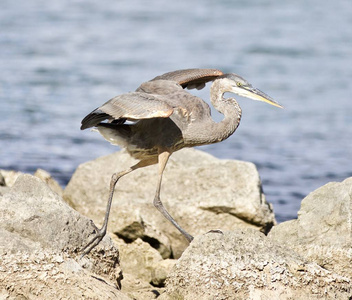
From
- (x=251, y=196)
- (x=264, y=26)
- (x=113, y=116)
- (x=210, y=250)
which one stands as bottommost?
(x=264, y=26)

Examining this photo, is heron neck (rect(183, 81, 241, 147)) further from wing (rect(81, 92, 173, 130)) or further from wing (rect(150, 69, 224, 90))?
wing (rect(81, 92, 173, 130))

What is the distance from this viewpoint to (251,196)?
7.51m

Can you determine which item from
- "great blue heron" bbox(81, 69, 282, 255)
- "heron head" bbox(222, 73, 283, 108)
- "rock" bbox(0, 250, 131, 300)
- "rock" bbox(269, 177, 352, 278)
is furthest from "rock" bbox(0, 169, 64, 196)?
"rock" bbox(269, 177, 352, 278)

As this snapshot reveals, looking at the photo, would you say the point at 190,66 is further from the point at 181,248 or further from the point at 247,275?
the point at 247,275

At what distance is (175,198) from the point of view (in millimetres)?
7816

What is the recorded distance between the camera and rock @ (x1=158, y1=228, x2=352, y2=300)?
5.28m

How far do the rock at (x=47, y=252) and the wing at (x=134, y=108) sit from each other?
93 cm

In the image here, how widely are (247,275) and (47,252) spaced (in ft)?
4.51

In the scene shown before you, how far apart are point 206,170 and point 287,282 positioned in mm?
2898

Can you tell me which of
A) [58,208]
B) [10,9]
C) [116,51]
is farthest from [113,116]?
[10,9]

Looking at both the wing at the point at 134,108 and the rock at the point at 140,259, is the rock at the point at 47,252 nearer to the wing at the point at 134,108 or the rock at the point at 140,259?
the rock at the point at 140,259

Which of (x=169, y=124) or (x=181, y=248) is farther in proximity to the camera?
(x=181, y=248)

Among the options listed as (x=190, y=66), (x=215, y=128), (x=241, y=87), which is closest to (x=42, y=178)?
(x=215, y=128)

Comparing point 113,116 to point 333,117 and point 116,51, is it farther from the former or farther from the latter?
point 116,51
